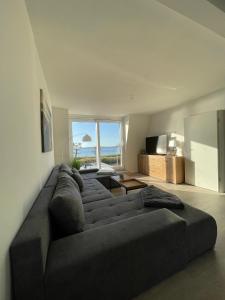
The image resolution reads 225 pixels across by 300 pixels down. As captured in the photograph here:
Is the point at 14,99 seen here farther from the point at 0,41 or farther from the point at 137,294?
the point at 137,294

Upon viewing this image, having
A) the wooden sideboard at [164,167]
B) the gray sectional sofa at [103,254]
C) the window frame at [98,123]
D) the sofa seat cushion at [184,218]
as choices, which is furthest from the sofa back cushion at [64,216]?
the window frame at [98,123]

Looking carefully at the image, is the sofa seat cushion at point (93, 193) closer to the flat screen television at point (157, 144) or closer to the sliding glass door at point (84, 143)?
the sliding glass door at point (84, 143)

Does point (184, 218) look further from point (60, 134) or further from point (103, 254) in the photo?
point (60, 134)

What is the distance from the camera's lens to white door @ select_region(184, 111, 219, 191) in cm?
369

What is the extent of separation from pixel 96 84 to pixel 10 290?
315cm

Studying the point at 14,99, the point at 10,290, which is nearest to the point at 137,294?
the point at 10,290

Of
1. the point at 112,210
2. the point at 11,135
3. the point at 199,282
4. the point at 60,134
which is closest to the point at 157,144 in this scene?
the point at 60,134

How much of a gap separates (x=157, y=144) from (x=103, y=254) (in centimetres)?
491

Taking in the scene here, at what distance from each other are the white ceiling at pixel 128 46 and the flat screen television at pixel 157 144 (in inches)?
76.7

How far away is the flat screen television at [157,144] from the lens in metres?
5.39

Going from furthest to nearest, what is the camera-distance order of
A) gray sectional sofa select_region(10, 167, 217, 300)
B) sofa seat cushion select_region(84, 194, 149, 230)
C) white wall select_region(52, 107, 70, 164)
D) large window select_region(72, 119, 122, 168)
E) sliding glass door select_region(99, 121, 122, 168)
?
sliding glass door select_region(99, 121, 122, 168), large window select_region(72, 119, 122, 168), white wall select_region(52, 107, 70, 164), sofa seat cushion select_region(84, 194, 149, 230), gray sectional sofa select_region(10, 167, 217, 300)

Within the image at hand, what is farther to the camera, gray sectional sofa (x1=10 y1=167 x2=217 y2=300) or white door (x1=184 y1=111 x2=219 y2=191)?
white door (x1=184 y1=111 x2=219 y2=191)

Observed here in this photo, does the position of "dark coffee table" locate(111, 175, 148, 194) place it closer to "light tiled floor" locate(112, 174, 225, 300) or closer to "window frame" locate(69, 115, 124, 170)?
"light tiled floor" locate(112, 174, 225, 300)

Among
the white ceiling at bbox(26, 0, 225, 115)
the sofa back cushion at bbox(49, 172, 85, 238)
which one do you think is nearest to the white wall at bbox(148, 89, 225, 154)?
the white ceiling at bbox(26, 0, 225, 115)
